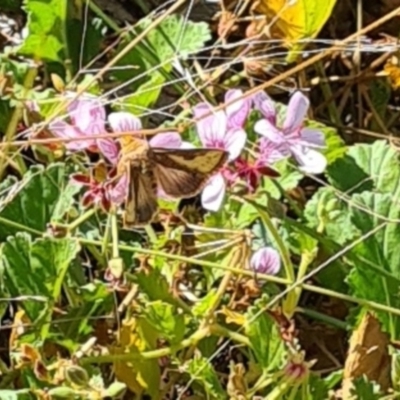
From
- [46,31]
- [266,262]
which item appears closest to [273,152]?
[266,262]

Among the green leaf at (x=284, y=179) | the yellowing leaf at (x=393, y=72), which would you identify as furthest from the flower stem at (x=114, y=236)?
the yellowing leaf at (x=393, y=72)

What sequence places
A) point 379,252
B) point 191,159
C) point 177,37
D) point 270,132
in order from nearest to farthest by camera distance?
1. point 191,159
2. point 270,132
3. point 379,252
4. point 177,37

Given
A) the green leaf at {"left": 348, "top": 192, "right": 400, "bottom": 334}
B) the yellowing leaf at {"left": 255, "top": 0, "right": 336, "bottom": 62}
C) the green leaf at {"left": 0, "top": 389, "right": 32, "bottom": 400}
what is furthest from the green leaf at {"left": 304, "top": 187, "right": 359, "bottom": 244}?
the green leaf at {"left": 0, "top": 389, "right": 32, "bottom": 400}

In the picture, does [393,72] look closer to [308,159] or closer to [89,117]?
[308,159]

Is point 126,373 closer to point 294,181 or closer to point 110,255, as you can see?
point 110,255

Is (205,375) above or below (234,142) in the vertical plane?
below

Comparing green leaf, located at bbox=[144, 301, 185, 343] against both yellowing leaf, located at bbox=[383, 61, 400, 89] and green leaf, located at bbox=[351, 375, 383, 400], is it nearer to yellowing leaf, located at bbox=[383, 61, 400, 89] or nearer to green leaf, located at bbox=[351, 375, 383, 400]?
green leaf, located at bbox=[351, 375, 383, 400]

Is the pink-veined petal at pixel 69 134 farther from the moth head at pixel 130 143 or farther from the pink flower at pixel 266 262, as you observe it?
the pink flower at pixel 266 262
